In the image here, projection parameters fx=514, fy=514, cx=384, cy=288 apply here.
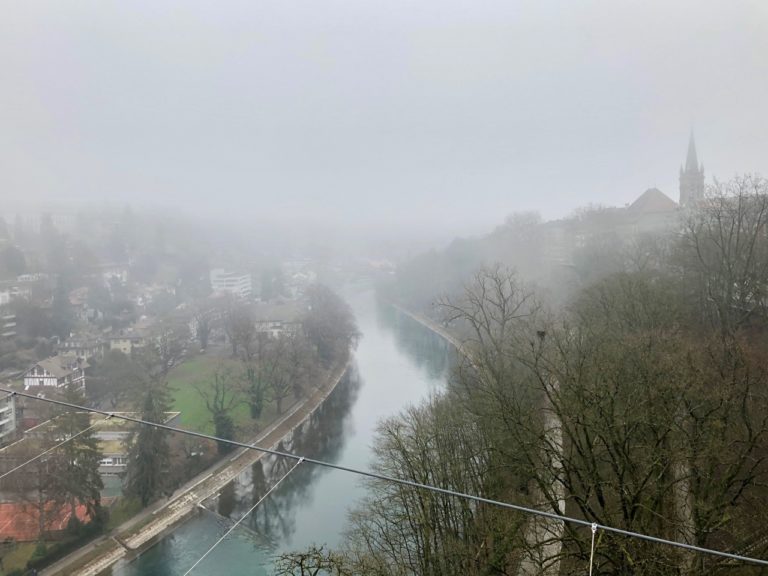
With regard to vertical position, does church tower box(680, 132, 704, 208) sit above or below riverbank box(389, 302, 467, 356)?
above

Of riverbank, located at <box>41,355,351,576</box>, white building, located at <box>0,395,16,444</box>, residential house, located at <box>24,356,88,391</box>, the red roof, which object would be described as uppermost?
white building, located at <box>0,395,16,444</box>

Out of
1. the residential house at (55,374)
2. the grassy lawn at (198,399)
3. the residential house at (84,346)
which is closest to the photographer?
the grassy lawn at (198,399)

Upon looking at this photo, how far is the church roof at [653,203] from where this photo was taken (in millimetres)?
16875

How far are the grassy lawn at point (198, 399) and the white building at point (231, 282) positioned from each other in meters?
10.2

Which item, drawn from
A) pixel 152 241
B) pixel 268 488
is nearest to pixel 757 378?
pixel 268 488

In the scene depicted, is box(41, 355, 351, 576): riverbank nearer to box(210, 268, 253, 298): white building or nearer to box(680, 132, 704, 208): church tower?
box(210, 268, 253, 298): white building

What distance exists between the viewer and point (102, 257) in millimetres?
20531

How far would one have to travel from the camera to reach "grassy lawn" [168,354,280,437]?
27.7 ft

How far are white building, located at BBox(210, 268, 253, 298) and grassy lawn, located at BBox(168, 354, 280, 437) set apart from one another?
33.5ft

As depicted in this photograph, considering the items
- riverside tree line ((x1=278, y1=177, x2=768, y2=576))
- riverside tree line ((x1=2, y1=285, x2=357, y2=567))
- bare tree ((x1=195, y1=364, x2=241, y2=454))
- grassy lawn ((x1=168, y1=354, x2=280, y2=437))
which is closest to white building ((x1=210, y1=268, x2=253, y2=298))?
riverside tree line ((x1=2, y1=285, x2=357, y2=567))

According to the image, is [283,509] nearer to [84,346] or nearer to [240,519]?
[240,519]

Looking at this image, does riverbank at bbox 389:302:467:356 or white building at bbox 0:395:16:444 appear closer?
white building at bbox 0:395:16:444

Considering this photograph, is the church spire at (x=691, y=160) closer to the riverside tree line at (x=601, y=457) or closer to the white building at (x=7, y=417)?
the riverside tree line at (x=601, y=457)

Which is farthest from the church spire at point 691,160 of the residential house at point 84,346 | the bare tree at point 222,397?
the residential house at point 84,346
